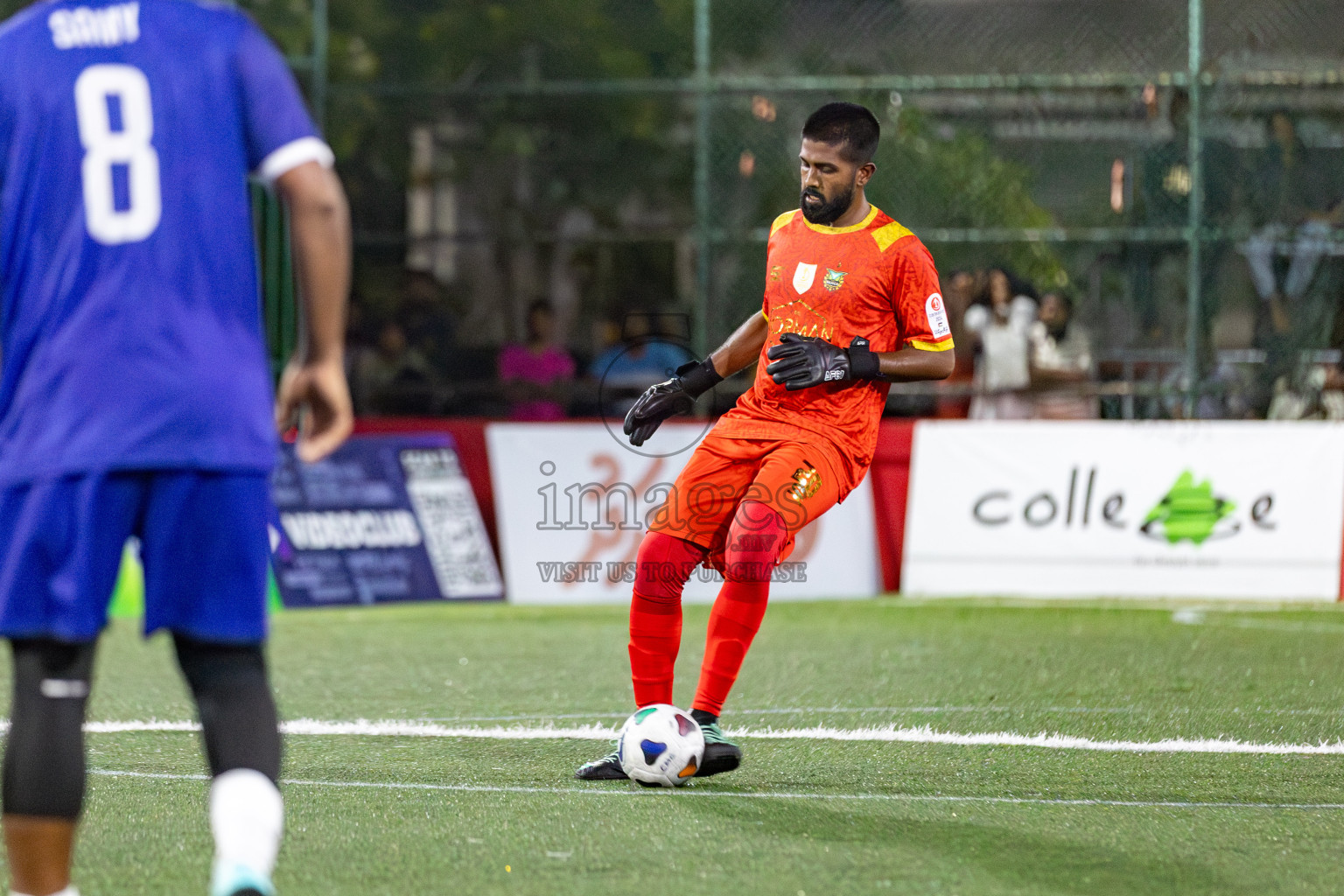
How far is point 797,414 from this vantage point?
5.41 m

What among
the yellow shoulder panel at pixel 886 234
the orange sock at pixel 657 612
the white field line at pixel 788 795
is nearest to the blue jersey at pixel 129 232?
the white field line at pixel 788 795

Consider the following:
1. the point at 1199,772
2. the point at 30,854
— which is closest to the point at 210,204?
the point at 30,854

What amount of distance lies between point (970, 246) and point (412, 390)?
426cm

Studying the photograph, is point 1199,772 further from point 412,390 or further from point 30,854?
point 412,390

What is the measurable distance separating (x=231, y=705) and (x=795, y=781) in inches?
92.5

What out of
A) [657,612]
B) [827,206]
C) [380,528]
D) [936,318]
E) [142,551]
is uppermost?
[827,206]

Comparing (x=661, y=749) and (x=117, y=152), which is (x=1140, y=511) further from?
(x=117, y=152)

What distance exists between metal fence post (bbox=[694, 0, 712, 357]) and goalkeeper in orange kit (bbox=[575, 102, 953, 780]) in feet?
24.2

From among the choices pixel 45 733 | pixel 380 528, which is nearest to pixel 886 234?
pixel 45 733

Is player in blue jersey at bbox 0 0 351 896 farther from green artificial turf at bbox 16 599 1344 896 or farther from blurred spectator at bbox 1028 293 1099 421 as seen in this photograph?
blurred spectator at bbox 1028 293 1099 421

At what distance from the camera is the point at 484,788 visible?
4.91 metres

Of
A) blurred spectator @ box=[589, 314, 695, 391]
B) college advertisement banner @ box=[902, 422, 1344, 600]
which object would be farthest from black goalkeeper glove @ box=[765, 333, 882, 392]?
blurred spectator @ box=[589, 314, 695, 391]

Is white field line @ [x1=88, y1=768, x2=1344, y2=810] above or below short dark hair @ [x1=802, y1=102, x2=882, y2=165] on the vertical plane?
below

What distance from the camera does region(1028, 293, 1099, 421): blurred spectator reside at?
40.3 feet
